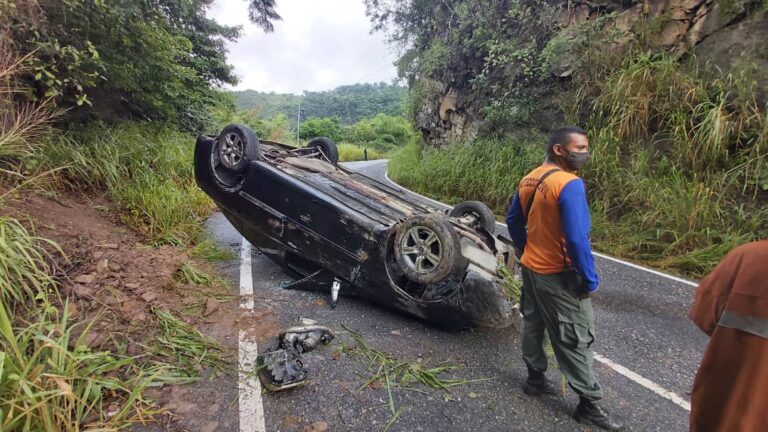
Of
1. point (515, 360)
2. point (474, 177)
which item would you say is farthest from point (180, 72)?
point (515, 360)

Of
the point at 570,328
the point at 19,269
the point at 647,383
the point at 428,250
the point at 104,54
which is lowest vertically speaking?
the point at 647,383

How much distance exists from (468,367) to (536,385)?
47cm

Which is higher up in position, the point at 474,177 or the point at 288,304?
the point at 474,177

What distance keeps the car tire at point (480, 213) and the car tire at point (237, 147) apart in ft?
7.43

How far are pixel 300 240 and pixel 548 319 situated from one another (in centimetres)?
231

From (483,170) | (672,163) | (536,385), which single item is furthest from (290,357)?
(483,170)

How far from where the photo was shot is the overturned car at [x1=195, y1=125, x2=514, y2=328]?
2.89 metres

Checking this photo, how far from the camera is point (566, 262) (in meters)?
2.14

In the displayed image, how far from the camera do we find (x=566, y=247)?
2.05 meters

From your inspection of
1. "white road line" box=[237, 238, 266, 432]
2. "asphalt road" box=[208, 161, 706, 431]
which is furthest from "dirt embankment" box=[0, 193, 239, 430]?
"asphalt road" box=[208, 161, 706, 431]

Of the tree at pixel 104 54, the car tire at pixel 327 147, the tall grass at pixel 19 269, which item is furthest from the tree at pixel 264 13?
the tall grass at pixel 19 269

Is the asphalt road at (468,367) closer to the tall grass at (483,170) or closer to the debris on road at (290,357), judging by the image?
the debris on road at (290,357)

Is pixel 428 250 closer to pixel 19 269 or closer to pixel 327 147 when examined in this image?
pixel 19 269

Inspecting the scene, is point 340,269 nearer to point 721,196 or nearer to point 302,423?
point 302,423
